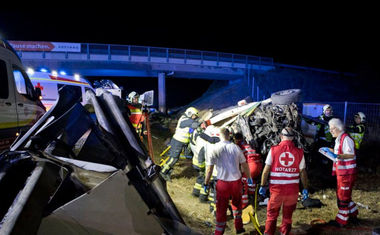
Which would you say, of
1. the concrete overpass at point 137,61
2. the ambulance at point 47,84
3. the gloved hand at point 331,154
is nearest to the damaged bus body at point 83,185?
the gloved hand at point 331,154

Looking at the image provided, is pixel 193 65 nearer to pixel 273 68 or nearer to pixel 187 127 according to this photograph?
pixel 273 68

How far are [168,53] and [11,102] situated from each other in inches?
904

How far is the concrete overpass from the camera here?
907 inches

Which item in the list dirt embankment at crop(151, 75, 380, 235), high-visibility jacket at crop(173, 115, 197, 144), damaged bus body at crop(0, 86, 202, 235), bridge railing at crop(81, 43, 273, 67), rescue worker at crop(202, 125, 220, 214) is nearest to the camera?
damaged bus body at crop(0, 86, 202, 235)

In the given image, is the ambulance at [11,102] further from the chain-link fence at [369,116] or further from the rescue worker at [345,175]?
the chain-link fence at [369,116]

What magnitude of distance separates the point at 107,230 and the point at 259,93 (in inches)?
1169

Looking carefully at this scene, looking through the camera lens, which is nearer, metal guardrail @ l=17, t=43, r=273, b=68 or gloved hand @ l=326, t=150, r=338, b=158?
gloved hand @ l=326, t=150, r=338, b=158

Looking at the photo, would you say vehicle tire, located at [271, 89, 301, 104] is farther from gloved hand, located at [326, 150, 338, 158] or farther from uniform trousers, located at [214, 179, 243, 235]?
uniform trousers, located at [214, 179, 243, 235]

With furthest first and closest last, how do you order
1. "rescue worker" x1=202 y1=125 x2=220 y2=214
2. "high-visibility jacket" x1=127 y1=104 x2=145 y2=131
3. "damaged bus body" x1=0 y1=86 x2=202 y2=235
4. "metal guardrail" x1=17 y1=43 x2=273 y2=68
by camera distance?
"metal guardrail" x1=17 y1=43 x2=273 y2=68
"high-visibility jacket" x1=127 y1=104 x2=145 y2=131
"rescue worker" x1=202 y1=125 x2=220 y2=214
"damaged bus body" x1=0 y1=86 x2=202 y2=235

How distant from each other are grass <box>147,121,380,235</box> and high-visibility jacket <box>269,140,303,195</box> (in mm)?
1167

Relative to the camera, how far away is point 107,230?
147 cm

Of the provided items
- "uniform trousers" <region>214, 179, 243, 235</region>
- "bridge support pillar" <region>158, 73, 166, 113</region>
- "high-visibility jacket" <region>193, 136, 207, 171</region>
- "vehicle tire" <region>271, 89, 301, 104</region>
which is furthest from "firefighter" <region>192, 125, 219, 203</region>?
"bridge support pillar" <region>158, 73, 166, 113</region>

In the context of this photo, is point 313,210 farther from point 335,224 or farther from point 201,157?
point 201,157

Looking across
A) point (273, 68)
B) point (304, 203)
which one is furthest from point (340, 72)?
point (304, 203)
